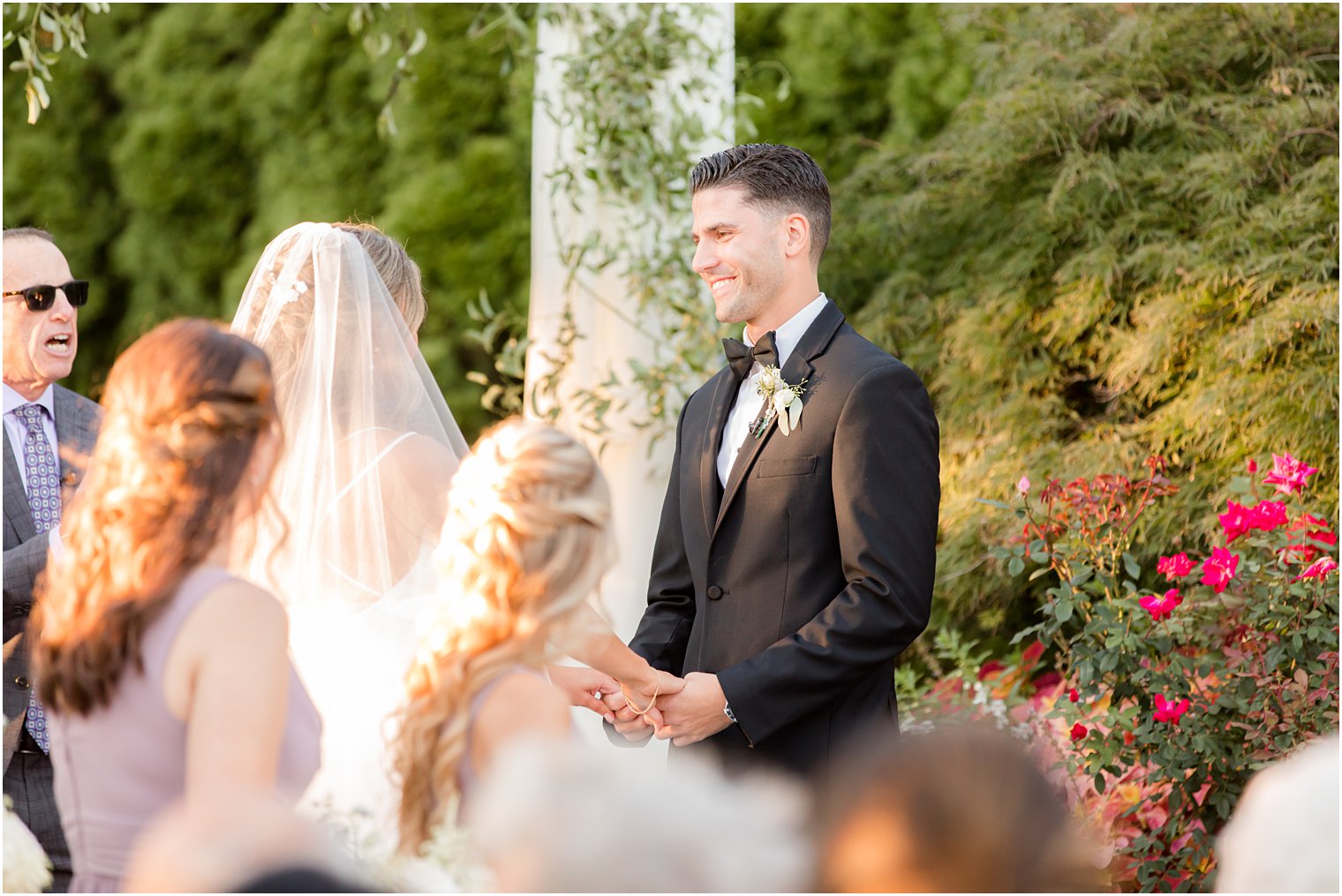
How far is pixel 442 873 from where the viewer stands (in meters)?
1.64

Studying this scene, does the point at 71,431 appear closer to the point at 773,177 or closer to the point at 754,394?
the point at 754,394

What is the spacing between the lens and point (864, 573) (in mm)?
2648

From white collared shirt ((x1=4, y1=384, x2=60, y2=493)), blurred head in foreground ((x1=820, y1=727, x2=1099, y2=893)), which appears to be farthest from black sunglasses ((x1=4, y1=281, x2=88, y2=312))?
blurred head in foreground ((x1=820, y1=727, x2=1099, y2=893))

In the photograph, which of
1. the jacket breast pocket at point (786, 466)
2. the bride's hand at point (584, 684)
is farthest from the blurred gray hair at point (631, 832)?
the jacket breast pocket at point (786, 466)

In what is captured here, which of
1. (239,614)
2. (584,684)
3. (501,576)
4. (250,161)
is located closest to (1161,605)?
(584,684)

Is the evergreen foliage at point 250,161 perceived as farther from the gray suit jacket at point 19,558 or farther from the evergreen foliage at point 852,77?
the gray suit jacket at point 19,558

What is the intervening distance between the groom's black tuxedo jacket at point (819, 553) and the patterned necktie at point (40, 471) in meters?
1.63

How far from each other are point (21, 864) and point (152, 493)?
0.58m

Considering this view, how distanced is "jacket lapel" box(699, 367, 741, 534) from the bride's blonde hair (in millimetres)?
984

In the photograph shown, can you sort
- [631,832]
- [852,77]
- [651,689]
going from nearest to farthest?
[631,832]
[651,689]
[852,77]

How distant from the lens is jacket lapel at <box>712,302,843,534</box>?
284 centimetres

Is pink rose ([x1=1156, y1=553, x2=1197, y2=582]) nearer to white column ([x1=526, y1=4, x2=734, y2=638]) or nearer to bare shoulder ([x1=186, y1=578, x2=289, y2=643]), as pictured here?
white column ([x1=526, y1=4, x2=734, y2=638])

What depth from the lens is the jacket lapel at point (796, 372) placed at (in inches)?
112

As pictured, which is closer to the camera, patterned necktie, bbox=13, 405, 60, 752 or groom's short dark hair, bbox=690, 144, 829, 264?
groom's short dark hair, bbox=690, 144, 829, 264
